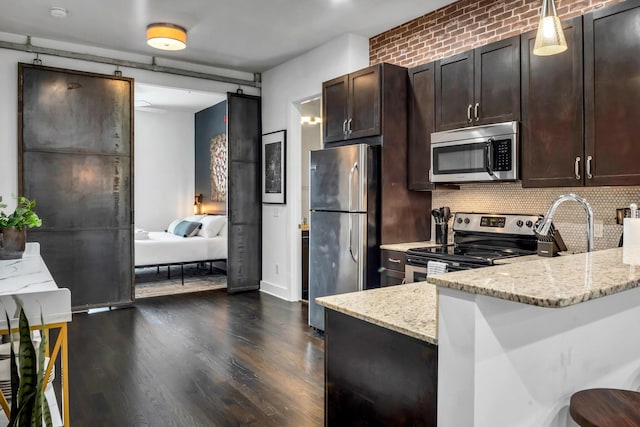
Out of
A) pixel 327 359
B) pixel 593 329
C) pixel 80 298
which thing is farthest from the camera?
pixel 80 298

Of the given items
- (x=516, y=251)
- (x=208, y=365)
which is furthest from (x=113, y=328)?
(x=516, y=251)

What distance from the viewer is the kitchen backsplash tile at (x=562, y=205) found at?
2.95m

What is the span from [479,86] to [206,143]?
5.93m

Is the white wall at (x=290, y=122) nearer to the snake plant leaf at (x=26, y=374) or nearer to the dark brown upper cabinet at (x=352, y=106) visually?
the dark brown upper cabinet at (x=352, y=106)

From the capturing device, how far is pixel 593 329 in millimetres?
1615

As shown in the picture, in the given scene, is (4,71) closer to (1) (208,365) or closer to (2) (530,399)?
(1) (208,365)

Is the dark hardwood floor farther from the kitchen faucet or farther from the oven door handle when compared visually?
the oven door handle

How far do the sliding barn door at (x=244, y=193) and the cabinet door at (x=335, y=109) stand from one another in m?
1.73

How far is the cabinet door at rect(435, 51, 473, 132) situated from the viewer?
3.48 meters

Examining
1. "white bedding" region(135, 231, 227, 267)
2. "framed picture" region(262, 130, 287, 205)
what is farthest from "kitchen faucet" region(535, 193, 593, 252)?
"white bedding" region(135, 231, 227, 267)

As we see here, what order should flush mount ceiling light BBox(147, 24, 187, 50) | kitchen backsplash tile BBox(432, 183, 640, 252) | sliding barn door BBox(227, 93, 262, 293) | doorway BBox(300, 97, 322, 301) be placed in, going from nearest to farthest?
kitchen backsplash tile BBox(432, 183, 640, 252), flush mount ceiling light BBox(147, 24, 187, 50), sliding barn door BBox(227, 93, 262, 293), doorway BBox(300, 97, 322, 301)

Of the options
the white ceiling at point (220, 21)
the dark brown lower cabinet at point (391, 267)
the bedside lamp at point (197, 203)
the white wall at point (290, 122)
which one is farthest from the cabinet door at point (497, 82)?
the bedside lamp at point (197, 203)

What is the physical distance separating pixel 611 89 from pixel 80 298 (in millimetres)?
5070

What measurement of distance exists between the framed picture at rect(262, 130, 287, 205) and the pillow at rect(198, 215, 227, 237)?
138 cm
